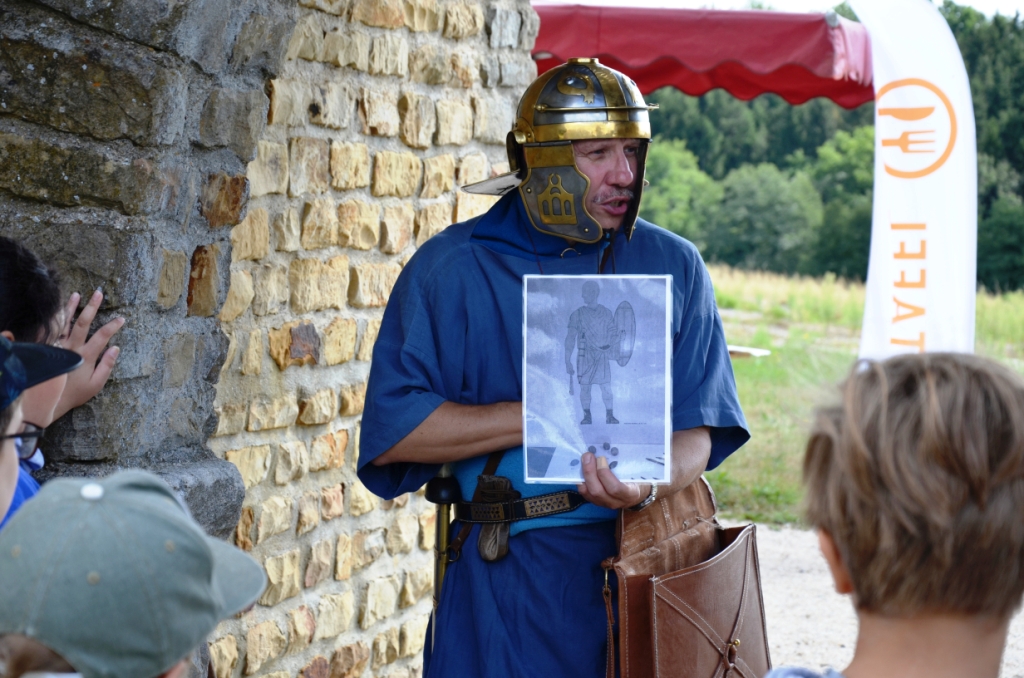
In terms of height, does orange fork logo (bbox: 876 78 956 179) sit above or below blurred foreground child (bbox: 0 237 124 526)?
above

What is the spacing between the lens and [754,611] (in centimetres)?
240

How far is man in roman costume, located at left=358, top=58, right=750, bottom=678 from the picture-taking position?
7.48ft

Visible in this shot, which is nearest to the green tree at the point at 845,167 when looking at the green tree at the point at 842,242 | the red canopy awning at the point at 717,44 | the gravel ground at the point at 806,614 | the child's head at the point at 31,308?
the green tree at the point at 842,242

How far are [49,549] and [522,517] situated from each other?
1.25m

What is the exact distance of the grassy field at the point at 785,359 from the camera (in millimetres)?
7461

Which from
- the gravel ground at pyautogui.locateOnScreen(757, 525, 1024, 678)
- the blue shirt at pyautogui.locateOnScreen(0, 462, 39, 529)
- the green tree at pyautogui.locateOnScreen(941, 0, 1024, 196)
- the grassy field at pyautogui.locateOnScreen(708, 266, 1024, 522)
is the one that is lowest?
the gravel ground at pyautogui.locateOnScreen(757, 525, 1024, 678)

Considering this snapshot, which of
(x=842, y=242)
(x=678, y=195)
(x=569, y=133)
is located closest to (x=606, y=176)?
(x=569, y=133)

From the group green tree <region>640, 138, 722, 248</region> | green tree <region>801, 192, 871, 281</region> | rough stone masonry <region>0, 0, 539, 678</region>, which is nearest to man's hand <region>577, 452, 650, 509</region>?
rough stone masonry <region>0, 0, 539, 678</region>

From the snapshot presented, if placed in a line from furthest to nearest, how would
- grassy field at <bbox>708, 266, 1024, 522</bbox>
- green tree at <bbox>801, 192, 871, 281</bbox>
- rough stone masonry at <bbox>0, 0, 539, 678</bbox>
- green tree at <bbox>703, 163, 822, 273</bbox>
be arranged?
green tree at <bbox>703, 163, 822, 273</bbox> < green tree at <bbox>801, 192, 871, 281</bbox> < grassy field at <bbox>708, 266, 1024, 522</bbox> < rough stone masonry at <bbox>0, 0, 539, 678</bbox>

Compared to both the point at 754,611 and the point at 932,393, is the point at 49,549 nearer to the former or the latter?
the point at 932,393

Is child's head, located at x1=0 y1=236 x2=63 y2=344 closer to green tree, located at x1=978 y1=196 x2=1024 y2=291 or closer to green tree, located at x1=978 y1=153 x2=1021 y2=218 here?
green tree, located at x1=978 y1=196 x2=1024 y2=291

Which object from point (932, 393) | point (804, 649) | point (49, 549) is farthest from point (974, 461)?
point (804, 649)

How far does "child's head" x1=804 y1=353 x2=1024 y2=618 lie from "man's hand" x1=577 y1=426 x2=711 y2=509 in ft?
2.75

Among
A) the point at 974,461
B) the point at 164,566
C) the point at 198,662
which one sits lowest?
the point at 198,662
